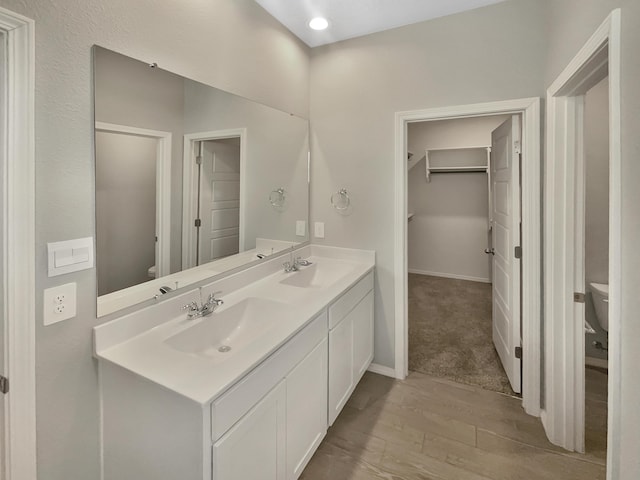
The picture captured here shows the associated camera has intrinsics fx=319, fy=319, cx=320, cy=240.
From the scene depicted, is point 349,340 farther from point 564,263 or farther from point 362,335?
point 564,263

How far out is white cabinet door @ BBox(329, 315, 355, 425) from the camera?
1787 mm

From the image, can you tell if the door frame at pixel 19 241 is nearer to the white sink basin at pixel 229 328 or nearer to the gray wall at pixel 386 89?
the white sink basin at pixel 229 328

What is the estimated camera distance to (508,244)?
2.32 metres

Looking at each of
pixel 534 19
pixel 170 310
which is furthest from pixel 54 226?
pixel 534 19

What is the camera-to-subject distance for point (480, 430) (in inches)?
76.8

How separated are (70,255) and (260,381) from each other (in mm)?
807

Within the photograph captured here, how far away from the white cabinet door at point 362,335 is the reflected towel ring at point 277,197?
3.08 ft

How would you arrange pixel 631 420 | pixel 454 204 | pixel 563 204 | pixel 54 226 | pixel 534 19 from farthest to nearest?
pixel 454 204, pixel 534 19, pixel 563 204, pixel 54 226, pixel 631 420

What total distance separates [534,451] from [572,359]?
0.56 metres

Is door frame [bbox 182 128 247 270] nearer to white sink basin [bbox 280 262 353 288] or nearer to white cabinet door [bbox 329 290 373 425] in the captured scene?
white sink basin [bbox 280 262 353 288]

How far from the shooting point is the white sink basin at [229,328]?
1388 millimetres

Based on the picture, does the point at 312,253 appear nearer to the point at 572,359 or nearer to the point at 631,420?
the point at 572,359

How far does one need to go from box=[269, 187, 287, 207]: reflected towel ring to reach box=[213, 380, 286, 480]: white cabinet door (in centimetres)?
135

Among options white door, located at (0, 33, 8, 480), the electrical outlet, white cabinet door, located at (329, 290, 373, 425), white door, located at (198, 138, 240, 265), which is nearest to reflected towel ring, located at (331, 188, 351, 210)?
white cabinet door, located at (329, 290, 373, 425)
